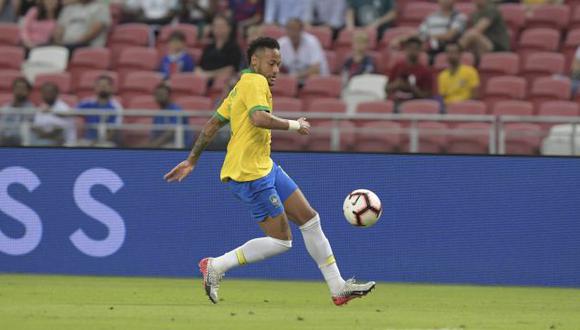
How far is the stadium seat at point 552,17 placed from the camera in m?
20.7

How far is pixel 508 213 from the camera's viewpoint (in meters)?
14.8

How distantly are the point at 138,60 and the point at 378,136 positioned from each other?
6.32 meters

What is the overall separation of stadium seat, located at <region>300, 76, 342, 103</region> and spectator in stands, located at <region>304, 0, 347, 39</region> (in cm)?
236

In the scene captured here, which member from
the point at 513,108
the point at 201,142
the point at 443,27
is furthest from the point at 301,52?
the point at 201,142

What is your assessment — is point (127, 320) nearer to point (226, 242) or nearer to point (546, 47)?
point (226, 242)

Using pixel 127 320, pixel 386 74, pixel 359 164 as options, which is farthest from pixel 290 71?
pixel 127 320

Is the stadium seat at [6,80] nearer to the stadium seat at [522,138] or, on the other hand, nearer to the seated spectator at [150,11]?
the seated spectator at [150,11]

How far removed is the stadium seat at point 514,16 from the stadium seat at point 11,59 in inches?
295

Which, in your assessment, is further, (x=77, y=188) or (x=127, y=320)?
(x=77, y=188)

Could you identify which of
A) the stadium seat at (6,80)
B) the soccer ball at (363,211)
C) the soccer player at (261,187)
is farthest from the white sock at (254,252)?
the stadium seat at (6,80)

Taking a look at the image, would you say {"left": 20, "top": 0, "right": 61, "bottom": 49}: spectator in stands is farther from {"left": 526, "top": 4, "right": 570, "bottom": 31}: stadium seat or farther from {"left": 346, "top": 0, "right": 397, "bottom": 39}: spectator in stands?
{"left": 526, "top": 4, "right": 570, "bottom": 31}: stadium seat

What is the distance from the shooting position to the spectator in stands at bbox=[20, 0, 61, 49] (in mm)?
21391

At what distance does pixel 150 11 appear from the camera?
22.2 meters

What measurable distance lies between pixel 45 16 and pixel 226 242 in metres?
7.96
